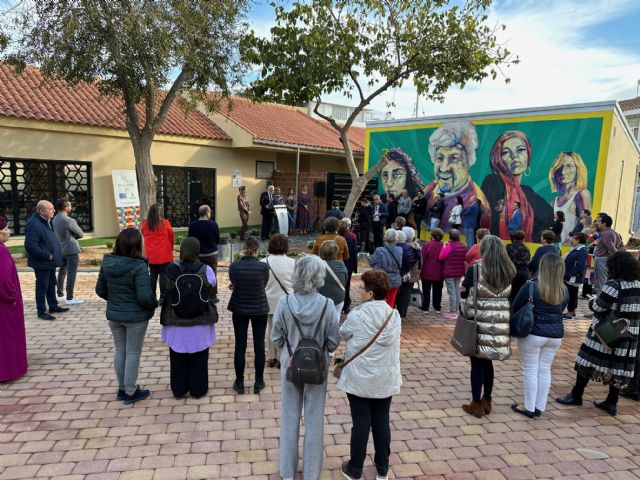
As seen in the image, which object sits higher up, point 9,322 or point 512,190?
point 512,190

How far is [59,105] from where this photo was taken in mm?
13773

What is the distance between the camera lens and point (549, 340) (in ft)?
14.1

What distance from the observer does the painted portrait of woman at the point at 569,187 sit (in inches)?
472

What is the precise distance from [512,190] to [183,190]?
35.6 feet

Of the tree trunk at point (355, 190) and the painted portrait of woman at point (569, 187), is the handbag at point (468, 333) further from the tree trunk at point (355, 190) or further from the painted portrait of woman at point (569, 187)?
the painted portrait of woman at point (569, 187)

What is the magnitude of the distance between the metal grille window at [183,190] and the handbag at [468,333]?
12.7 metres

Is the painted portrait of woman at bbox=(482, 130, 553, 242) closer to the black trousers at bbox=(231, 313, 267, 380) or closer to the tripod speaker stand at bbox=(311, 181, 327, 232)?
the tripod speaker stand at bbox=(311, 181, 327, 232)

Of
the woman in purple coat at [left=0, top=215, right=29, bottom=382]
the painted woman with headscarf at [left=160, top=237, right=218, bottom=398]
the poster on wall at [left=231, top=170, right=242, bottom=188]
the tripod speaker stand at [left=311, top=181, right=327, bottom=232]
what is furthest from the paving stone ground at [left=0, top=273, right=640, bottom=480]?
the tripod speaker stand at [left=311, top=181, right=327, bottom=232]

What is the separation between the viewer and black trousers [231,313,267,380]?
464 cm

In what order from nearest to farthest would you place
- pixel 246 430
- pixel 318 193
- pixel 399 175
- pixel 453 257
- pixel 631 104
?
pixel 246 430, pixel 453 257, pixel 399 175, pixel 318 193, pixel 631 104

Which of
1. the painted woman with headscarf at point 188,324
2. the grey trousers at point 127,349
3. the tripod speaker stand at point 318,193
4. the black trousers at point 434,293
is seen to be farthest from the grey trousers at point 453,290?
the tripod speaker stand at point 318,193

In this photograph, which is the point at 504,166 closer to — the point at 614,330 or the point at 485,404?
the point at 614,330

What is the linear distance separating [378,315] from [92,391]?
3.33 metres

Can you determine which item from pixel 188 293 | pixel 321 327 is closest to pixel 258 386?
pixel 188 293
